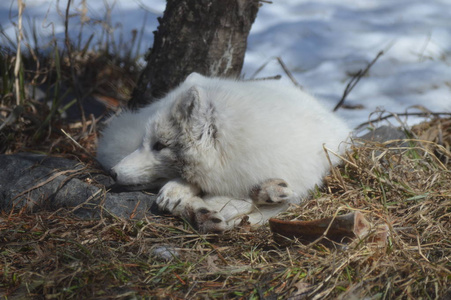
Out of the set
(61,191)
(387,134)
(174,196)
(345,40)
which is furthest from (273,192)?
(345,40)

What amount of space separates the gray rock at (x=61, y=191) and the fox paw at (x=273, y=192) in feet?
2.10

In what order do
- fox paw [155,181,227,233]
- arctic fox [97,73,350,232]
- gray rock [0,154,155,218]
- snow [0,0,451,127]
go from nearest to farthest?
fox paw [155,181,227,233], arctic fox [97,73,350,232], gray rock [0,154,155,218], snow [0,0,451,127]

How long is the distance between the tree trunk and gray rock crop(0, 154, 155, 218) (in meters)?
1.01

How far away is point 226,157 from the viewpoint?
8.69 ft

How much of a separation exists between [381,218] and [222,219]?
0.81 meters

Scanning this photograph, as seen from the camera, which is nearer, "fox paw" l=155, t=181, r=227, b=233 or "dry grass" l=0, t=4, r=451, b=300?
"dry grass" l=0, t=4, r=451, b=300

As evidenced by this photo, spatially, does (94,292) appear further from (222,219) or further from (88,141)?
(88,141)

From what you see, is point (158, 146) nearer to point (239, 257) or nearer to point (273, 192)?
point (273, 192)

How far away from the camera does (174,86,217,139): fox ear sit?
266 centimetres

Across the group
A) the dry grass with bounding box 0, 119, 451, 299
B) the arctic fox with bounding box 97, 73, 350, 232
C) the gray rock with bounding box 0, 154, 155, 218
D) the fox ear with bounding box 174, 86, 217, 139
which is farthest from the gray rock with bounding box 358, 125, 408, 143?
the gray rock with bounding box 0, 154, 155, 218

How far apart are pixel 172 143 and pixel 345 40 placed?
148 inches

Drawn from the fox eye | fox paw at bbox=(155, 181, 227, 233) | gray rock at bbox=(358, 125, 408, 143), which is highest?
the fox eye

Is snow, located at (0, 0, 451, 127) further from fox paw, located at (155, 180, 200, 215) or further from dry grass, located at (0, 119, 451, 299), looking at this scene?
fox paw, located at (155, 180, 200, 215)

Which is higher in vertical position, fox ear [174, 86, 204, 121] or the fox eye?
fox ear [174, 86, 204, 121]
